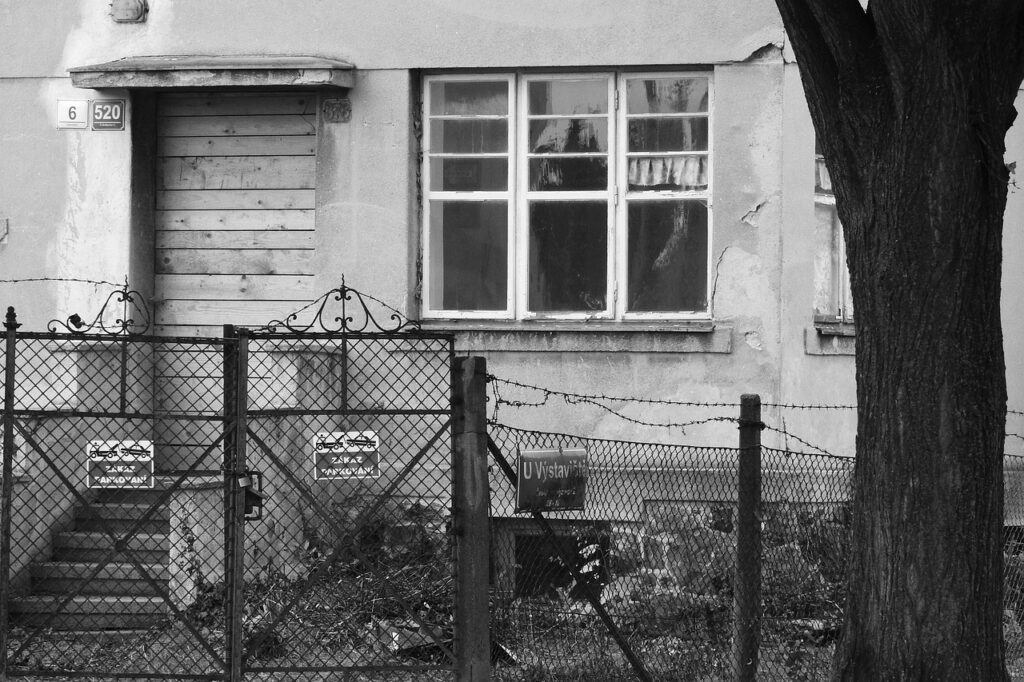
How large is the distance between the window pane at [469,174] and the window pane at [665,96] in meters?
1.06

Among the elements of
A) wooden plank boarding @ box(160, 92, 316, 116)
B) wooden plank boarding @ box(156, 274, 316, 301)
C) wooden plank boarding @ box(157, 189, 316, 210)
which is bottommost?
wooden plank boarding @ box(156, 274, 316, 301)

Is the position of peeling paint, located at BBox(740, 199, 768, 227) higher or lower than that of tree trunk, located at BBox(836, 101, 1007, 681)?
higher

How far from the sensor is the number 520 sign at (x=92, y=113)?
9633mm

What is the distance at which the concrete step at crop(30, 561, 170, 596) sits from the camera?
27.7 feet

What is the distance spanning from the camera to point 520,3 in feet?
31.0

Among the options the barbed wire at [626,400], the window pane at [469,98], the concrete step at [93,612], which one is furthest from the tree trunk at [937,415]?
the window pane at [469,98]

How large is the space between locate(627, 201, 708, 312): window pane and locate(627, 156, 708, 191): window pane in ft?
0.44

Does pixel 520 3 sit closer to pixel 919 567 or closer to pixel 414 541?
pixel 414 541

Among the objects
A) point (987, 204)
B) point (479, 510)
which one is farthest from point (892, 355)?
point (479, 510)

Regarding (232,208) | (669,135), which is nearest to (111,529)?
(232,208)

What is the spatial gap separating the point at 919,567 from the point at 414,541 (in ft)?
12.1

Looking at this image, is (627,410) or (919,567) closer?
(919,567)

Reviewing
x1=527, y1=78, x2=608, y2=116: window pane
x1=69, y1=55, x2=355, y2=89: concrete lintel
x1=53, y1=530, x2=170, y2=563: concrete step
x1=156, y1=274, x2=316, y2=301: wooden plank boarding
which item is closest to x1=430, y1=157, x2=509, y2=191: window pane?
x1=527, y1=78, x2=608, y2=116: window pane

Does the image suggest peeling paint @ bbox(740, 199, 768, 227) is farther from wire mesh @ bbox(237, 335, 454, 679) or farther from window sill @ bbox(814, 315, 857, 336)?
wire mesh @ bbox(237, 335, 454, 679)
